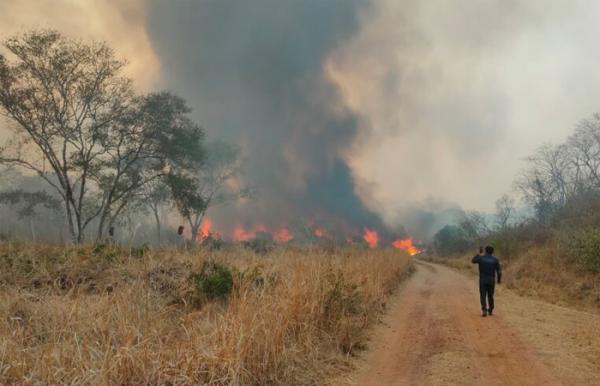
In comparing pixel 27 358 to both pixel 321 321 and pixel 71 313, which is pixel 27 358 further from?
pixel 321 321

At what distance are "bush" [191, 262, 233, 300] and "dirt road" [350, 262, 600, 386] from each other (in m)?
3.79

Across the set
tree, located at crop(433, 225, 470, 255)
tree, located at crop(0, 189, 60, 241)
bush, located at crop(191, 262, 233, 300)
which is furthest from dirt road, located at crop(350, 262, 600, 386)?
tree, located at crop(433, 225, 470, 255)

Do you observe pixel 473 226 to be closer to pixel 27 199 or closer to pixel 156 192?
pixel 156 192

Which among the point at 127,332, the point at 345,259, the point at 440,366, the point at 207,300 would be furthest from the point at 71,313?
the point at 345,259

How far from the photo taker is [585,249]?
2130 cm

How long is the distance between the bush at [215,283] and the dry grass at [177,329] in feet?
0.78

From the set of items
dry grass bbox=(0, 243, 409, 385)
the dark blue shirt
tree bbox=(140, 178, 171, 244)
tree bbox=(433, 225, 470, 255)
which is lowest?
dry grass bbox=(0, 243, 409, 385)

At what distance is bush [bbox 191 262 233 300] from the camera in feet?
35.8

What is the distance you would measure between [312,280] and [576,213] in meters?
28.7

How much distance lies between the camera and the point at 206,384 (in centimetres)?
541

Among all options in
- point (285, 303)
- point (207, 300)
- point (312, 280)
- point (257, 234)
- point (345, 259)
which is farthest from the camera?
point (257, 234)

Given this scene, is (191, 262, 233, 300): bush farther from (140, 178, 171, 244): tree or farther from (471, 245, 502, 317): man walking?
(140, 178, 171, 244): tree

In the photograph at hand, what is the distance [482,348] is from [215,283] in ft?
21.4

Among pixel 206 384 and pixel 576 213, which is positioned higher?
pixel 576 213
